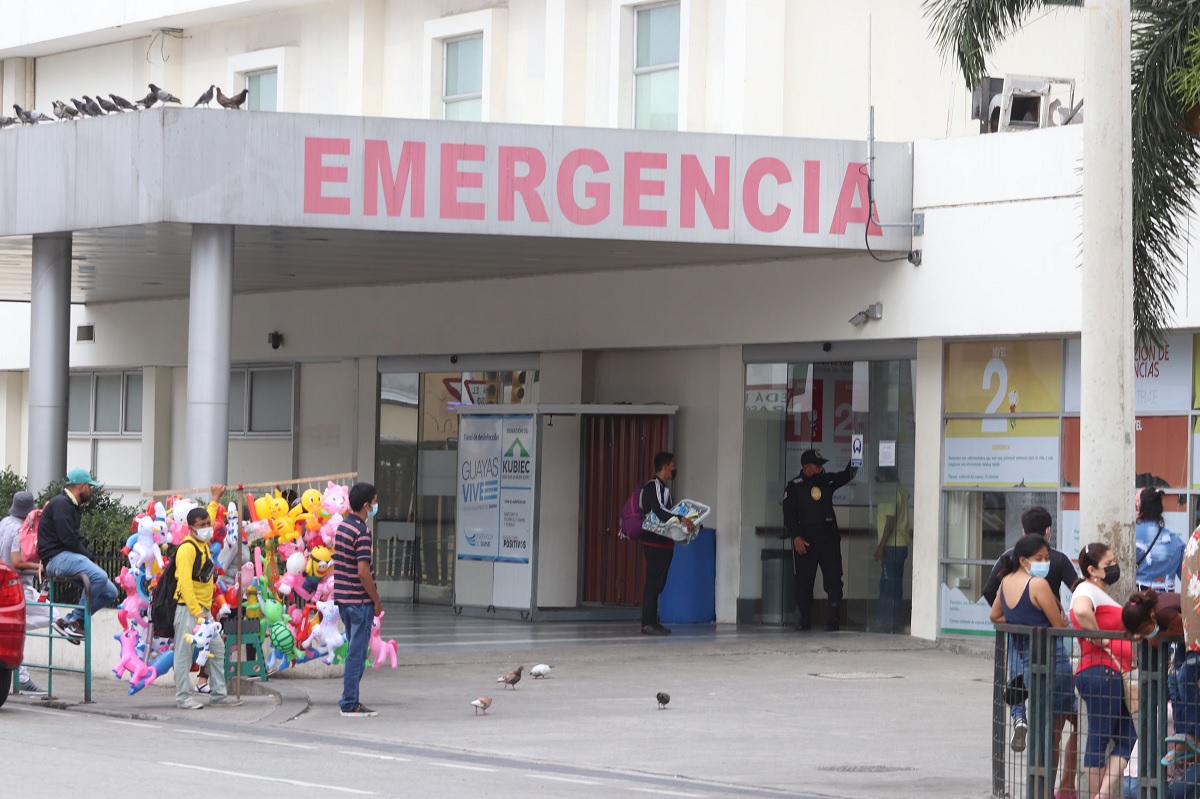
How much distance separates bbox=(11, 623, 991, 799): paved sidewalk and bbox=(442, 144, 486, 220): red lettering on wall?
173 inches

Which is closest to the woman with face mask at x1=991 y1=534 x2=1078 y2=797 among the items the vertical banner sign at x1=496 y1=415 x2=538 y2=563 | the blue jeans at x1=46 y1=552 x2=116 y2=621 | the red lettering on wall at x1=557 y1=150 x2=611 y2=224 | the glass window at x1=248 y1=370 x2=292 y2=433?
the red lettering on wall at x1=557 y1=150 x2=611 y2=224

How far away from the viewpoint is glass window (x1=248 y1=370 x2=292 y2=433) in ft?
94.1

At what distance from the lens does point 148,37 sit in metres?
30.7

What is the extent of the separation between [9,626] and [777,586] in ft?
33.7

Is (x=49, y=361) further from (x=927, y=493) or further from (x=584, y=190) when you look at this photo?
(x=927, y=493)

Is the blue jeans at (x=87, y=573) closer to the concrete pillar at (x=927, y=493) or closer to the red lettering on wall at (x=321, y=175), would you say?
the red lettering on wall at (x=321, y=175)

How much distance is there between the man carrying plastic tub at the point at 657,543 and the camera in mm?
20953

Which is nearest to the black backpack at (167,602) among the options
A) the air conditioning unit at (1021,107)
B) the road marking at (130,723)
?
the road marking at (130,723)

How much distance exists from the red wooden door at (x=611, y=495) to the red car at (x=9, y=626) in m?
9.95

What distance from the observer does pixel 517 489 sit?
935 inches

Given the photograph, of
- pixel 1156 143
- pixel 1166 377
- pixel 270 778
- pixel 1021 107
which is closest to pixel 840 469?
pixel 1166 377

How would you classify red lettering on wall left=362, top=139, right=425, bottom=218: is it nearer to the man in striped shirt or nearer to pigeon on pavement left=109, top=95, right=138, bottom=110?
pigeon on pavement left=109, top=95, right=138, bottom=110

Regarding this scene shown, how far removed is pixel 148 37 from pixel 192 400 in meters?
14.0

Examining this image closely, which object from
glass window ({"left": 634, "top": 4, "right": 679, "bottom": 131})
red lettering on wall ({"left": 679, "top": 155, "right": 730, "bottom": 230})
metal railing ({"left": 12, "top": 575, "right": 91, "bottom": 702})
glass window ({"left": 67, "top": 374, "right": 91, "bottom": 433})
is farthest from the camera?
glass window ({"left": 67, "top": 374, "right": 91, "bottom": 433})
